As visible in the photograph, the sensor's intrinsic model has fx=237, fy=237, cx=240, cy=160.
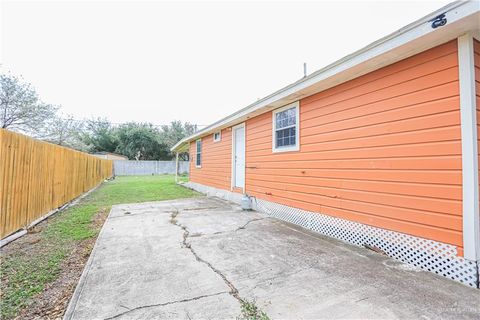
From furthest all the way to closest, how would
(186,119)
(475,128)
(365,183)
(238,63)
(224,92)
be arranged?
(186,119), (224,92), (238,63), (365,183), (475,128)

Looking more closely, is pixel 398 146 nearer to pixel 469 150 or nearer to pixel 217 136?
pixel 469 150

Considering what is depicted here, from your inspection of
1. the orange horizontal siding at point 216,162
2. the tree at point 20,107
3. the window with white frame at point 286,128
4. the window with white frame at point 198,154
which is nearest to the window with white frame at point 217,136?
the orange horizontal siding at point 216,162

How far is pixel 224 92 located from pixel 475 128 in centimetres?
2849

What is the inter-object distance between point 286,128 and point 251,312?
403cm

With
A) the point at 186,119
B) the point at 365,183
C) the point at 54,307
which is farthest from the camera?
the point at 186,119

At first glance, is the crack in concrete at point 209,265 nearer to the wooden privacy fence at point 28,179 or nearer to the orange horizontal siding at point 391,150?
the orange horizontal siding at point 391,150

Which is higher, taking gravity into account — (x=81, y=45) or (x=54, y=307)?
(x=81, y=45)

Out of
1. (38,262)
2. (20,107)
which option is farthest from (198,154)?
(20,107)

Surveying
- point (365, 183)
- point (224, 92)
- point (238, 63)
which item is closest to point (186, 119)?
point (224, 92)

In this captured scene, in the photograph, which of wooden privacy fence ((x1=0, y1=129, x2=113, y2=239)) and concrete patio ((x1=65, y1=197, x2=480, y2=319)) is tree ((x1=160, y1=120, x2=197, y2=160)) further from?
concrete patio ((x1=65, y1=197, x2=480, y2=319))

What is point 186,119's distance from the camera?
37562mm

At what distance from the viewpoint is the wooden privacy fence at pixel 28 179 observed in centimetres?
337

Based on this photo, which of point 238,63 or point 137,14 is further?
point 238,63

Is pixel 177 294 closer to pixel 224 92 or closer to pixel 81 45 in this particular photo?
pixel 81 45
